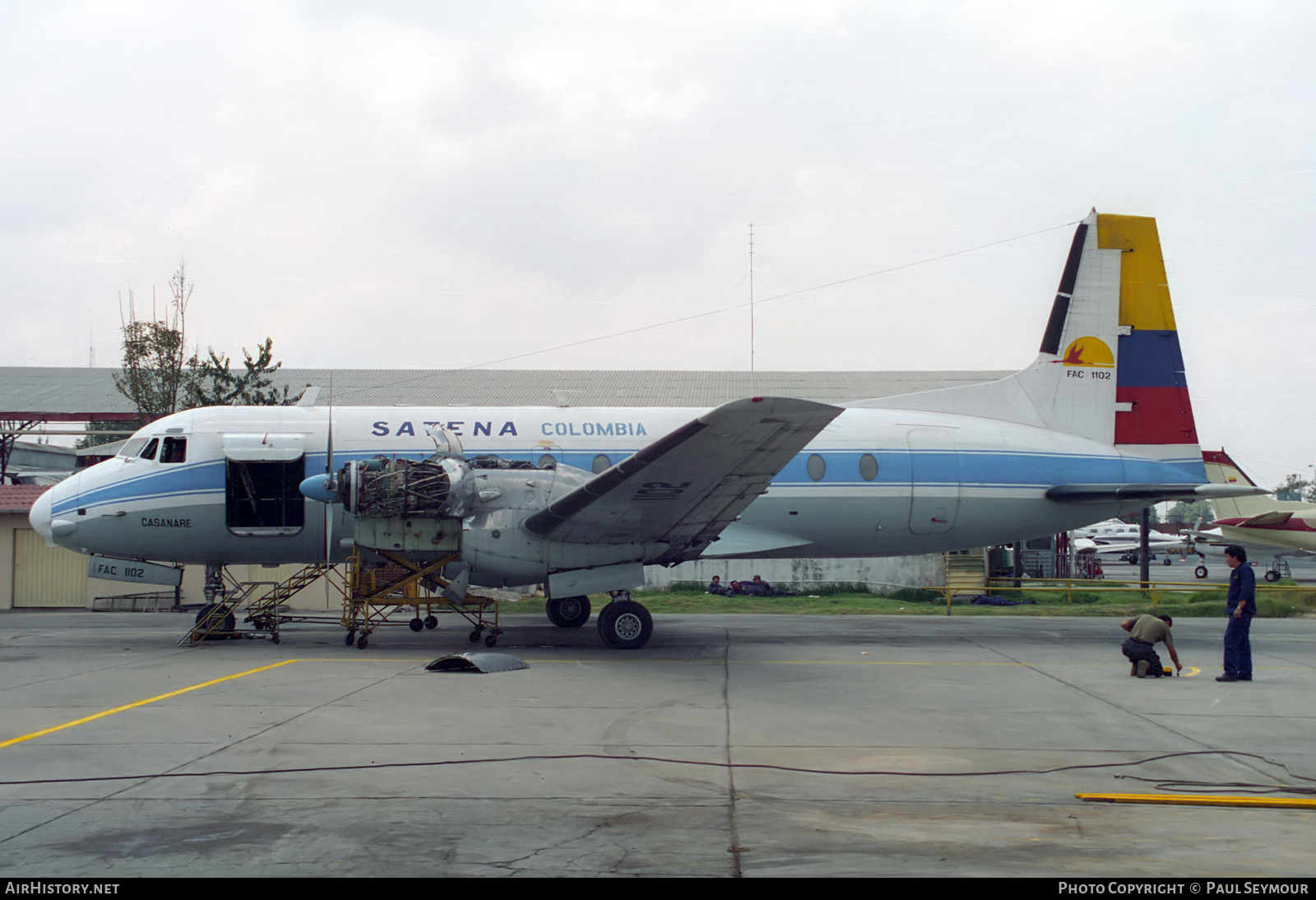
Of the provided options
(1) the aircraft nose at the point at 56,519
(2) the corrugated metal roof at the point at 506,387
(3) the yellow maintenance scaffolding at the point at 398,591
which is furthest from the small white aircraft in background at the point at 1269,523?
(1) the aircraft nose at the point at 56,519

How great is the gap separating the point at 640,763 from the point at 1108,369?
1355 centimetres

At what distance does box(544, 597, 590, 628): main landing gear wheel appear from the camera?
56.1 ft

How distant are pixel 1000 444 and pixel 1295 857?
11928mm

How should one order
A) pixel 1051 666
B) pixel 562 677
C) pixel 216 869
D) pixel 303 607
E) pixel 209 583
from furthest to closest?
pixel 303 607, pixel 209 583, pixel 1051 666, pixel 562 677, pixel 216 869

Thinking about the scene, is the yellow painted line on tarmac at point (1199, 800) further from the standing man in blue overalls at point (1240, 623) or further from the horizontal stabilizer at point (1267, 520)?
the horizontal stabilizer at point (1267, 520)

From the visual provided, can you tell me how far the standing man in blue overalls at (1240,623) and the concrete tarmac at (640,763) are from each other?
1.19 feet

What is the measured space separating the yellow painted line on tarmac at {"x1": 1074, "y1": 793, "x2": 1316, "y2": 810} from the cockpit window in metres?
13.7

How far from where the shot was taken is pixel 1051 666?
12820 millimetres

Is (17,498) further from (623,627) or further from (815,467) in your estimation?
(815,467)

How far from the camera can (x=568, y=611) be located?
56.1 ft

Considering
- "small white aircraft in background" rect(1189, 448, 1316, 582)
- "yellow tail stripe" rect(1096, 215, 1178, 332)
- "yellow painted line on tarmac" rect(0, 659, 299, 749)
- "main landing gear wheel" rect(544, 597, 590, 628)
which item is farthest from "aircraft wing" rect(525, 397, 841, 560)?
"small white aircraft in background" rect(1189, 448, 1316, 582)

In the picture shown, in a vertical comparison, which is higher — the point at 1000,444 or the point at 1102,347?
the point at 1102,347
